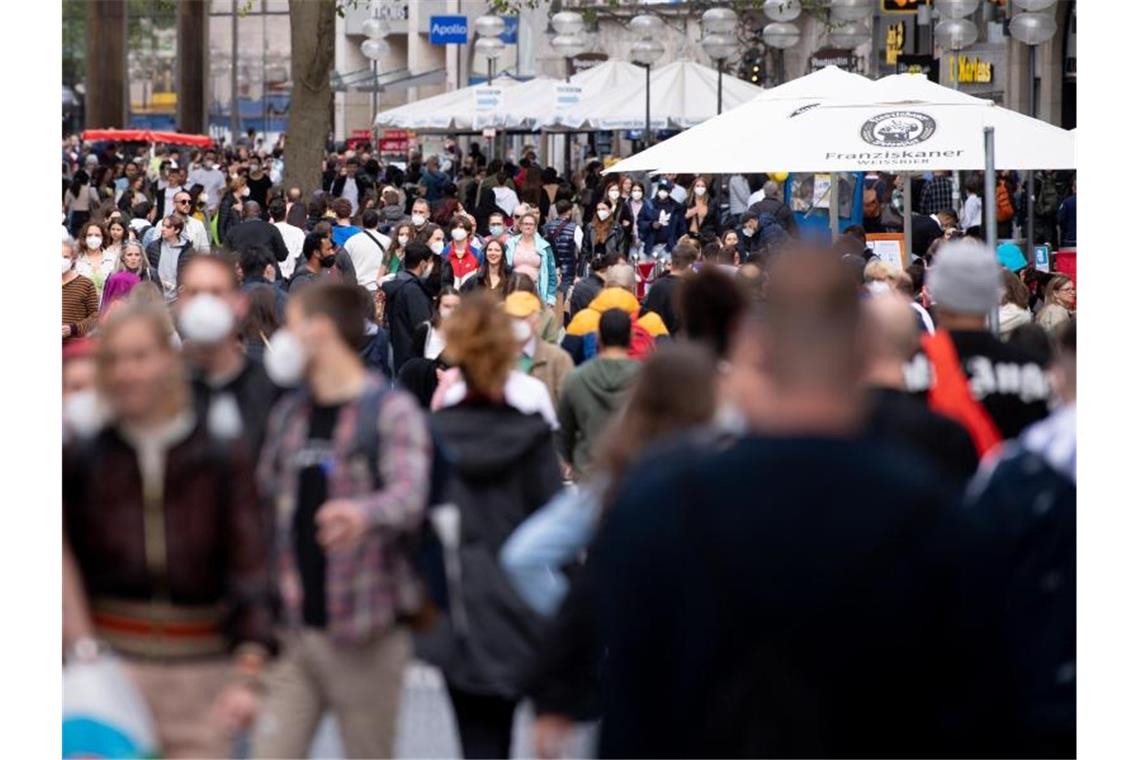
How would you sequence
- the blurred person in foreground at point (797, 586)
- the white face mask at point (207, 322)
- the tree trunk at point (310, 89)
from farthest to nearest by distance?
the tree trunk at point (310, 89) → the white face mask at point (207, 322) → the blurred person in foreground at point (797, 586)

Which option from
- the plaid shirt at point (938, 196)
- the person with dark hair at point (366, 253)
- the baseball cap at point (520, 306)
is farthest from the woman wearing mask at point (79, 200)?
the baseball cap at point (520, 306)

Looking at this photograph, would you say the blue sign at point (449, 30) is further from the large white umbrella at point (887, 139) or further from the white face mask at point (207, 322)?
the white face mask at point (207, 322)

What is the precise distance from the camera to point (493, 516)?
696 cm

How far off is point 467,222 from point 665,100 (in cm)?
1554

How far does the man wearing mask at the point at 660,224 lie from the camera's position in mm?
27141

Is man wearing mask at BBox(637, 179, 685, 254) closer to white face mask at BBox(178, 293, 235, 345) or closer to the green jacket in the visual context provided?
the green jacket

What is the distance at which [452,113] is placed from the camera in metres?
37.8

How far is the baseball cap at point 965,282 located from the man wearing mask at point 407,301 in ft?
28.2

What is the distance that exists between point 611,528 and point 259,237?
15680 millimetres

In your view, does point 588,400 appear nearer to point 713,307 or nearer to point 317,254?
point 713,307

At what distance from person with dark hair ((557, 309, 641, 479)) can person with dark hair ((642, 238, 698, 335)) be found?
16.3ft

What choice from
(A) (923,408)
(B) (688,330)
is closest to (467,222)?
(B) (688,330)

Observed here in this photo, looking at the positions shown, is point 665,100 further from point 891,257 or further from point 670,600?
point 670,600

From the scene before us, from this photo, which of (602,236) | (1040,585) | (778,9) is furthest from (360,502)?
(778,9)
